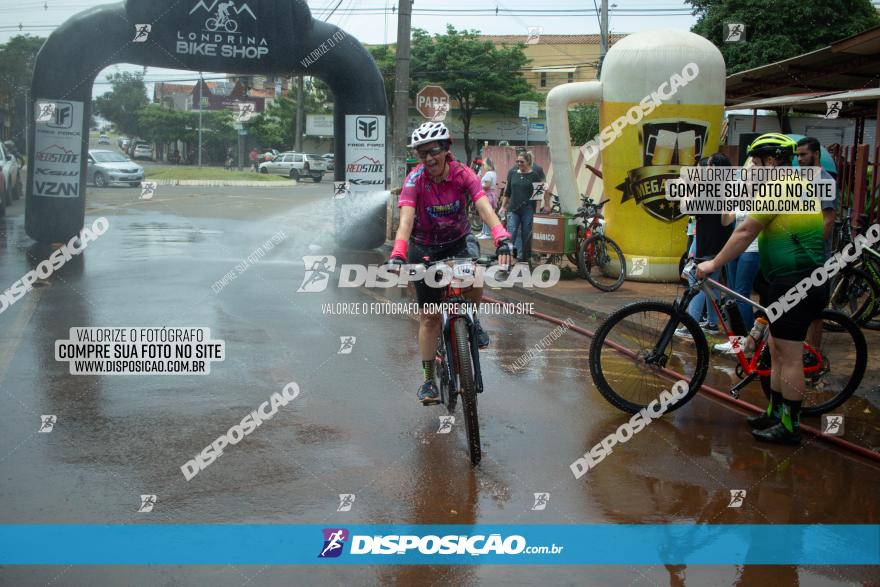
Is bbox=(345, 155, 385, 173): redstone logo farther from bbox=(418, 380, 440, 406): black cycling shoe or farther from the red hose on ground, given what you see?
bbox=(418, 380, 440, 406): black cycling shoe

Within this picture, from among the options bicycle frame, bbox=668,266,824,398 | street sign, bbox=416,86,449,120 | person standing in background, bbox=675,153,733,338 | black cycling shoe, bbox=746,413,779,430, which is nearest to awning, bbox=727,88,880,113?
person standing in background, bbox=675,153,733,338

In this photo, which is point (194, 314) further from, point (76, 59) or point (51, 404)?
point (76, 59)

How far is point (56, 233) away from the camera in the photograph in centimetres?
1606

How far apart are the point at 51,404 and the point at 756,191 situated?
17.1 feet

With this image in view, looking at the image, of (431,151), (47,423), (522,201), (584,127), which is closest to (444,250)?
(431,151)

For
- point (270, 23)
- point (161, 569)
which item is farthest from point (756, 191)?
point (270, 23)

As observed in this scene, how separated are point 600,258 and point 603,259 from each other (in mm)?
48

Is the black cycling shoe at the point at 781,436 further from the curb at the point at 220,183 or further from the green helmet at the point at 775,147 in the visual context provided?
the curb at the point at 220,183

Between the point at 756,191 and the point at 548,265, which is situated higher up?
the point at 756,191

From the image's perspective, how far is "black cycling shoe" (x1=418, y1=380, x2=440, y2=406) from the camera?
6.27 meters

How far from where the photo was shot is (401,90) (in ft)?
60.4

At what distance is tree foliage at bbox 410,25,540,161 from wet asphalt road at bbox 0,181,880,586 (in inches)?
1827

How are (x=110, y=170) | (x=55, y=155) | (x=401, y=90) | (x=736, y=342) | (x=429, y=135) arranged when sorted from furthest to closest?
(x=110, y=170) < (x=401, y=90) < (x=55, y=155) < (x=736, y=342) < (x=429, y=135)

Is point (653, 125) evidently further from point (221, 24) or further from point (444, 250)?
point (221, 24)
